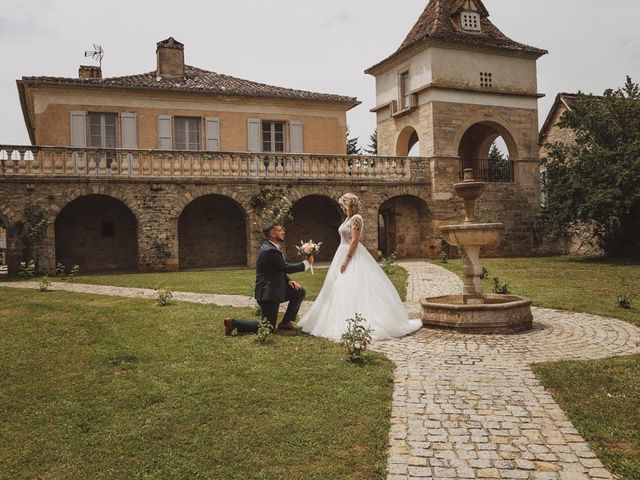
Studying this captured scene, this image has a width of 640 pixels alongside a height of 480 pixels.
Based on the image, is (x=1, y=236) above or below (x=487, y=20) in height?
below

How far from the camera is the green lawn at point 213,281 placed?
513 inches

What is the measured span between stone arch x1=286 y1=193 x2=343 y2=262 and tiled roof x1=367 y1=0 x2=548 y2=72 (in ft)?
23.5

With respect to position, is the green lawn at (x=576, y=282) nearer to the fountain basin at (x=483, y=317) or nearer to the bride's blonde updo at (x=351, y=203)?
the fountain basin at (x=483, y=317)

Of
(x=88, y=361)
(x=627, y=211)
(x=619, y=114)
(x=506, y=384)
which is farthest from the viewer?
(x=619, y=114)

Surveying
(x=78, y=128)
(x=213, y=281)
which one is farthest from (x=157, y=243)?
(x=78, y=128)

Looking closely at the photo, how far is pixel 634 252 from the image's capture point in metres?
21.7

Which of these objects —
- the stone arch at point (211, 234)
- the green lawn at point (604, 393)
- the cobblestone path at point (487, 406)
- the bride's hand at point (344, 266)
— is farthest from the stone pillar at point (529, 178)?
the bride's hand at point (344, 266)

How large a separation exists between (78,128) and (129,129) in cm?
176

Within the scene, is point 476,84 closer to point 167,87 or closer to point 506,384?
point 167,87

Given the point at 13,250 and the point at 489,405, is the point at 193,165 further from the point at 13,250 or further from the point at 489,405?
the point at 489,405

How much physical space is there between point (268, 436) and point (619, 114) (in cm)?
2063

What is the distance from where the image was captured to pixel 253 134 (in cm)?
2255

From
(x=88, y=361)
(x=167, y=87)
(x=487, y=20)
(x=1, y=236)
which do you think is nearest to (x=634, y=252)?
(x=487, y=20)

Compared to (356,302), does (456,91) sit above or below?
above
